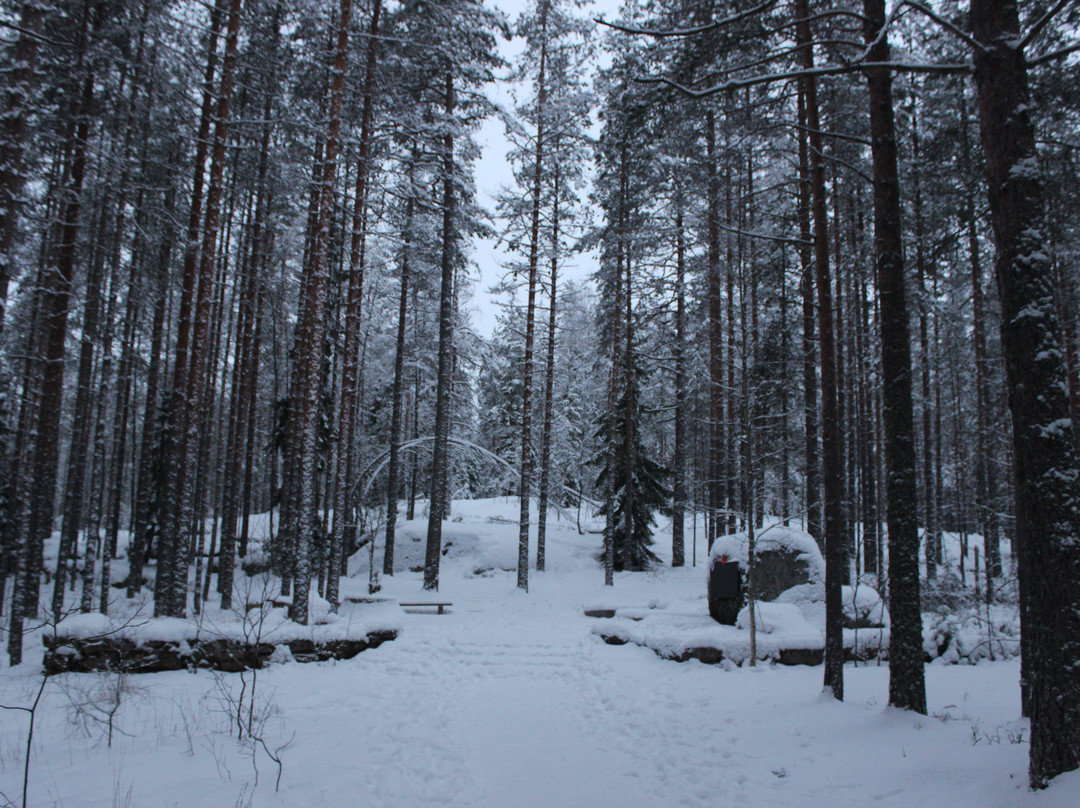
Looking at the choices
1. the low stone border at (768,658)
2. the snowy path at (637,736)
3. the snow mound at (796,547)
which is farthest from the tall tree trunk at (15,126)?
the snow mound at (796,547)

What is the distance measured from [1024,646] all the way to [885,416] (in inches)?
102

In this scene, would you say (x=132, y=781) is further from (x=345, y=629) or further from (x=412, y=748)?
(x=345, y=629)

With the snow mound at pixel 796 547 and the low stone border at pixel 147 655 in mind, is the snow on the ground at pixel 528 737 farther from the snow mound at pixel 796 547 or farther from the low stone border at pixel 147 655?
the snow mound at pixel 796 547

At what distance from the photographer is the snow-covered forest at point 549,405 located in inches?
181

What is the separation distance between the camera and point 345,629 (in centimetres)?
981

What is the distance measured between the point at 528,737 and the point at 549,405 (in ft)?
43.3

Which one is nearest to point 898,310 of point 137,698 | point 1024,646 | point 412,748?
point 1024,646

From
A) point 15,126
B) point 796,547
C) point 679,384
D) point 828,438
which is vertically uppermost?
point 15,126

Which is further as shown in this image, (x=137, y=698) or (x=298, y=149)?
(x=298, y=149)

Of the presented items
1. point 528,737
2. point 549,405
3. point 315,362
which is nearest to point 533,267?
point 549,405

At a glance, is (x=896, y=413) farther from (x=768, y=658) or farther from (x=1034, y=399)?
(x=768, y=658)

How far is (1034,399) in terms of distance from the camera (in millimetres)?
3840

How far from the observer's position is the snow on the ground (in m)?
4.54

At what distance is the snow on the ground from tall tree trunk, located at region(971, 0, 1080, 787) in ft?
1.51
